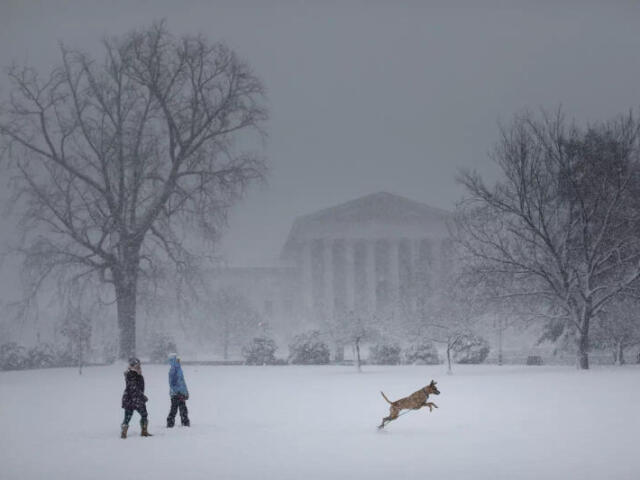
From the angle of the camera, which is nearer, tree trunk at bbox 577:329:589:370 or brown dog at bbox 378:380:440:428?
brown dog at bbox 378:380:440:428

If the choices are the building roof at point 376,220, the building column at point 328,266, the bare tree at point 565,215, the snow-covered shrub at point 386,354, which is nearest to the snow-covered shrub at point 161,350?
the snow-covered shrub at point 386,354

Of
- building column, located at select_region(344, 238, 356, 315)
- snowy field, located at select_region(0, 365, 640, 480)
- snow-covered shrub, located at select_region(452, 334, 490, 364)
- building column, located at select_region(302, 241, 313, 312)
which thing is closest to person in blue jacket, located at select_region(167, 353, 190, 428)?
snowy field, located at select_region(0, 365, 640, 480)

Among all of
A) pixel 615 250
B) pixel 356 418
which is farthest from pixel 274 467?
pixel 615 250

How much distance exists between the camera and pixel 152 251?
47.0 m

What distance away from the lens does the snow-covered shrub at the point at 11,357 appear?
47.7 m

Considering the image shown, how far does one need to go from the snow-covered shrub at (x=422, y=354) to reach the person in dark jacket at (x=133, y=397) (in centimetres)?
3060

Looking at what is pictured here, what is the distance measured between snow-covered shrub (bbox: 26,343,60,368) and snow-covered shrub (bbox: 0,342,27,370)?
0.52 metres

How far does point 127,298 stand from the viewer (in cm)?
4706

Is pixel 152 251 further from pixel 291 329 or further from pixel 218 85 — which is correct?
pixel 291 329

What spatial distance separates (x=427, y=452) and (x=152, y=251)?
107 feet

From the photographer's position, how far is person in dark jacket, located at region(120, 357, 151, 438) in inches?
718

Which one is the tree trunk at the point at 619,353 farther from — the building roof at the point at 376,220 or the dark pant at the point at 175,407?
the building roof at the point at 376,220

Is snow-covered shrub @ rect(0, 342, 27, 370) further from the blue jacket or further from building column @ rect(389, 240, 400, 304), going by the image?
building column @ rect(389, 240, 400, 304)

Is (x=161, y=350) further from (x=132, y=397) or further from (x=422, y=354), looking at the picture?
(x=132, y=397)
